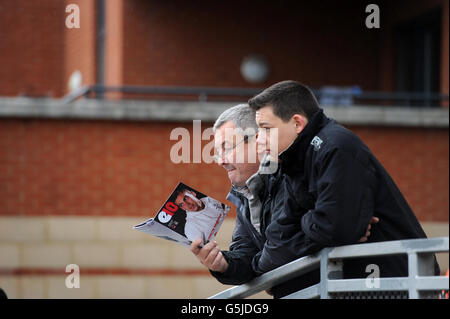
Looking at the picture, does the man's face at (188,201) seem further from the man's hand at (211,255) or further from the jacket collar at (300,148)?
the jacket collar at (300,148)

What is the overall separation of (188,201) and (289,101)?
0.70 m

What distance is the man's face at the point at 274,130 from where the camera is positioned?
3834mm

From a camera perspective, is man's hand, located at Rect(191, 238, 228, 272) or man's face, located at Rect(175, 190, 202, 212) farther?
man's hand, located at Rect(191, 238, 228, 272)

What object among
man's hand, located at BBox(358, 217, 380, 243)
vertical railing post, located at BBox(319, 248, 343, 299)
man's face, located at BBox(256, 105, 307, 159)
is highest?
man's face, located at BBox(256, 105, 307, 159)

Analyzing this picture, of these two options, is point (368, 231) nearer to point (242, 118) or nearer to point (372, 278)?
point (372, 278)

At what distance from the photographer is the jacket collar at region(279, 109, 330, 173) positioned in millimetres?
3730

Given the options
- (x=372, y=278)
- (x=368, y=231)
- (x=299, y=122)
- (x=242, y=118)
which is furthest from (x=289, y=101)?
(x=372, y=278)

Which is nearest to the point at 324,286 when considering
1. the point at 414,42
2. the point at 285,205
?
the point at 285,205

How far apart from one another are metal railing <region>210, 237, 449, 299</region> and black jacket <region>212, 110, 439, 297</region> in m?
0.05

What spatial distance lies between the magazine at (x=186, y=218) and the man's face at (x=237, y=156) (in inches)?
6.7

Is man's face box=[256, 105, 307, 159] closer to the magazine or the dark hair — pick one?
the dark hair

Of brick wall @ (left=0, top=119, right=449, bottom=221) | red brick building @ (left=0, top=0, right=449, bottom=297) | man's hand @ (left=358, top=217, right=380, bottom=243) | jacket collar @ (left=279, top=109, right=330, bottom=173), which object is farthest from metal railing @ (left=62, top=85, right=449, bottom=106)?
man's hand @ (left=358, top=217, right=380, bottom=243)

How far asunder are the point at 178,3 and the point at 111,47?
1.25m

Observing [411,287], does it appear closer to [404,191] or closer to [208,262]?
[208,262]
